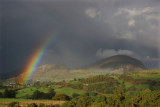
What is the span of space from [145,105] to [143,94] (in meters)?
3.88

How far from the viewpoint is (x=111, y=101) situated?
35594mm

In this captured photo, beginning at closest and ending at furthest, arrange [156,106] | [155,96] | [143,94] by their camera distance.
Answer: [156,106] < [155,96] < [143,94]

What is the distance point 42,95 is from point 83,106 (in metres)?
75.3

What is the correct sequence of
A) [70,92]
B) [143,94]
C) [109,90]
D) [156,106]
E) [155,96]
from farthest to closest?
[109,90], [70,92], [143,94], [155,96], [156,106]

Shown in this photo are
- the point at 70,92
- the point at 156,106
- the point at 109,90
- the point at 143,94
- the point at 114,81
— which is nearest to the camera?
the point at 156,106

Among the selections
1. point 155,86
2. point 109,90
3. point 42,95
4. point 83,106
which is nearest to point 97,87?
point 109,90

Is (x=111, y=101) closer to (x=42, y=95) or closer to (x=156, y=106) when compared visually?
(x=156, y=106)

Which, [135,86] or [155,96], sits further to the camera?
[135,86]

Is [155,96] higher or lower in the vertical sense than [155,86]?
higher

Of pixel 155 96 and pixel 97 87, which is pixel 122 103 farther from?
pixel 97 87

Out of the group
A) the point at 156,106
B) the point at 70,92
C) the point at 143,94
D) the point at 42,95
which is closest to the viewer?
the point at 156,106

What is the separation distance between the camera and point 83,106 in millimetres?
38312

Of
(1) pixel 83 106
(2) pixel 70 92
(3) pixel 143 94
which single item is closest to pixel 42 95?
(2) pixel 70 92

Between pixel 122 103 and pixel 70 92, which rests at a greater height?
pixel 122 103
